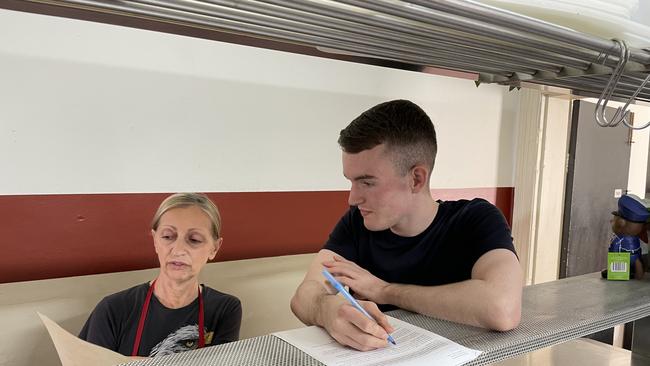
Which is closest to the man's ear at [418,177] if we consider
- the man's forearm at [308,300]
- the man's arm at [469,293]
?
the man's arm at [469,293]

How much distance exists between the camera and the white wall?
166cm

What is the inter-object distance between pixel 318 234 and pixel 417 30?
169 cm

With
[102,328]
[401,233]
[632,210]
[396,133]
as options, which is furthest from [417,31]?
[102,328]

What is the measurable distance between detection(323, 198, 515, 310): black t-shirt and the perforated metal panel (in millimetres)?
185

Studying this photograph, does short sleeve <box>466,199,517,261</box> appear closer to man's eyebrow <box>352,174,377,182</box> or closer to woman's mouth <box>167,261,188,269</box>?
man's eyebrow <box>352,174,377,182</box>

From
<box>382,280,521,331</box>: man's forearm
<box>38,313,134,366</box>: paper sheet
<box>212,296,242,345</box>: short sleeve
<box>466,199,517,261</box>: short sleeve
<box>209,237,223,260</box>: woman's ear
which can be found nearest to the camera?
<box>382,280,521,331</box>: man's forearm

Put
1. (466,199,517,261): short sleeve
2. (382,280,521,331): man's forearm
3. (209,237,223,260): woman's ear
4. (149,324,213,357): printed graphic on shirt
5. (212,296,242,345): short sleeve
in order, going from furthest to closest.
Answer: (209,237,223,260): woman's ear
(212,296,242,345): short sleeve
(149,324,213,357): printed graphic on shirt
(466,199,517,261): short sleeve
(382,280,521,331): man's forearm

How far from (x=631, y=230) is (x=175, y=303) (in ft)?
4.69

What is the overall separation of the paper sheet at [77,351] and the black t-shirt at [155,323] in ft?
0.33

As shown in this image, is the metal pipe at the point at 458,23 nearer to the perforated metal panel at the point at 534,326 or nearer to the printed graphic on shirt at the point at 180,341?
the perforated metal panel at the point at 534,326

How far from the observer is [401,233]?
4.43ft

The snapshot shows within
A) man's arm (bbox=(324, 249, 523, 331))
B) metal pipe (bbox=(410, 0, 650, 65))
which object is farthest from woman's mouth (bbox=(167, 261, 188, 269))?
metal pipe (bbox=(410, 0, 650, 65))

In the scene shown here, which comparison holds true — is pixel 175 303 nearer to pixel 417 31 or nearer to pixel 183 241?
pixel 183 241

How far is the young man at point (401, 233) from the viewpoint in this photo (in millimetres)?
1132
